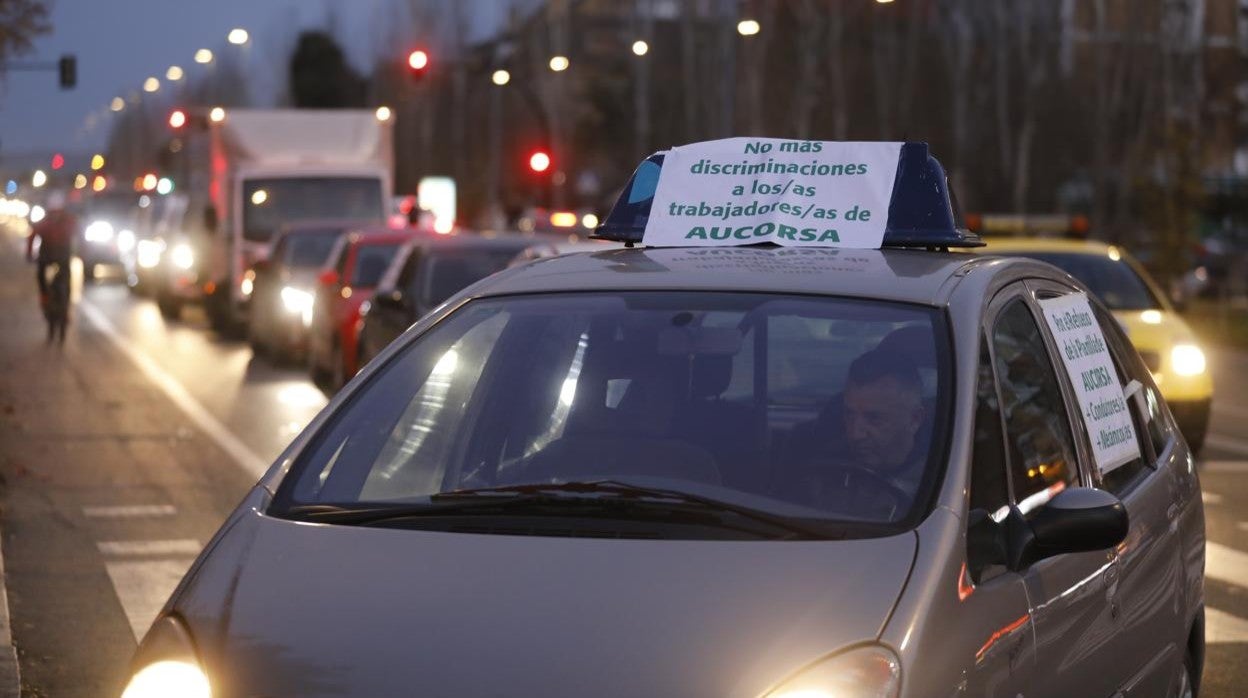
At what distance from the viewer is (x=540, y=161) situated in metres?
42.1

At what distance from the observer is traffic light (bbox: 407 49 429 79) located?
122 feet

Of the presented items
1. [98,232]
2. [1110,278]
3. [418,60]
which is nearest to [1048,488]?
[1110,278]

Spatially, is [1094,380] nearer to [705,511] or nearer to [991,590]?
[991,590]

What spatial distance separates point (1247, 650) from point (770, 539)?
16.5 ft

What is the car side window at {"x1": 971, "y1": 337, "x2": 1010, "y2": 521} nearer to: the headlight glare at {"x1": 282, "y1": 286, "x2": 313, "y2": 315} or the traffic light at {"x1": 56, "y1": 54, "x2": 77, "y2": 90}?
the headlight glare at {"x1": 282, "y1": 286, "x2": 313, "y2": 315}

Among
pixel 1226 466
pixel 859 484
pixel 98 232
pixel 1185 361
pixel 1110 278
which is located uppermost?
→ pixel 859 484

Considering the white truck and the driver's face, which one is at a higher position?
the driver's face

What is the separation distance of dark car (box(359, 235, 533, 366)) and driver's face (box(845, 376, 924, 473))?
12193mm

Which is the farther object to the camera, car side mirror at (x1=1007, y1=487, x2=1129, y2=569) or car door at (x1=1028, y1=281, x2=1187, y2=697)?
car door at (x1=1028, y1=281, x2=1187, y2=697)

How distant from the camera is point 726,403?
4.80 meters

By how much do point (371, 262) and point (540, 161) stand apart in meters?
20.9

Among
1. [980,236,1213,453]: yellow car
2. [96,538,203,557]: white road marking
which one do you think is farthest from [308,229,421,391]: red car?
[96,538,203,557]: white road marking

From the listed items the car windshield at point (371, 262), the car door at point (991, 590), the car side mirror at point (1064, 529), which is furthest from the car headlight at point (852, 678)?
the car windshield at point (371, 262)

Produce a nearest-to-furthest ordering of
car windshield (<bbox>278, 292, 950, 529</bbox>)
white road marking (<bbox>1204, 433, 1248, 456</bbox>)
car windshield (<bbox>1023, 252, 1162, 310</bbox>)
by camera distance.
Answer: car windshield (<bbox>278, 292, 950, 529</bbox>) → car windshield (<bbox>1023, 252, 1162, 310</bbox>) → white road marking (<bbox>1204, 433, 1248, 456</bbox>)
